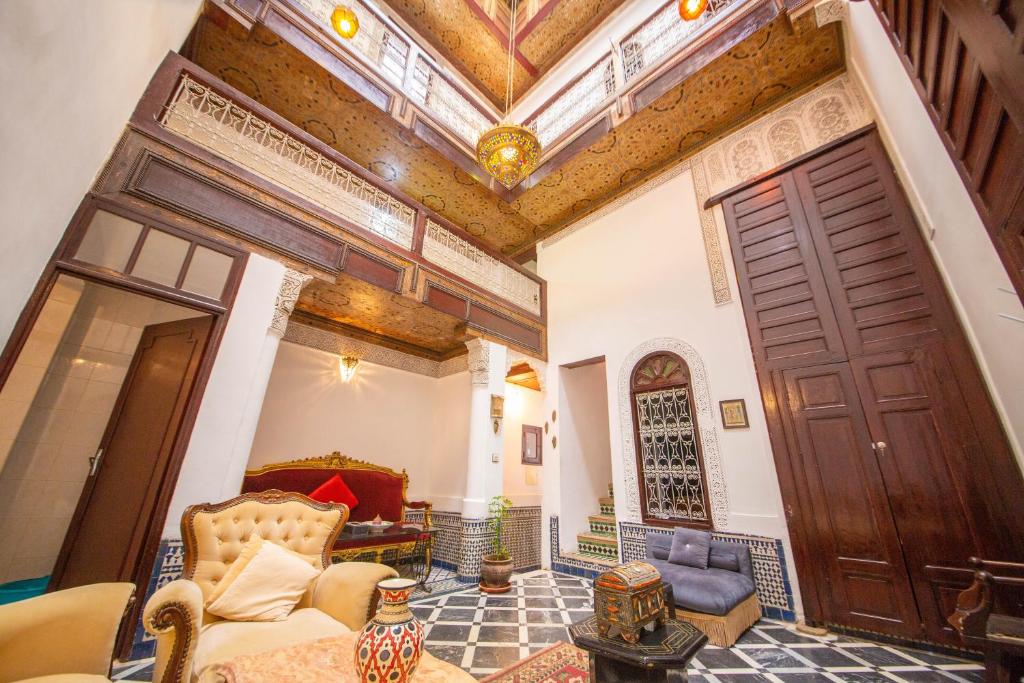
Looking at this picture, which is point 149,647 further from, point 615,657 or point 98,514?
point 615,657

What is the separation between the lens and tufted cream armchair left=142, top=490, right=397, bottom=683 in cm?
140

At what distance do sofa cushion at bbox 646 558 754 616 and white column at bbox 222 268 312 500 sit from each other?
3322mm

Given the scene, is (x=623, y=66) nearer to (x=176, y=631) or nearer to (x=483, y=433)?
(x=483, y=433)

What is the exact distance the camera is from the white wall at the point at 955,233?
2.30 meters

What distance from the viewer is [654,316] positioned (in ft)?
15.8

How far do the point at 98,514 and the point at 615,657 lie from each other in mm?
3523

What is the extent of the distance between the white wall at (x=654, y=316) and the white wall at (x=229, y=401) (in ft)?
12.3

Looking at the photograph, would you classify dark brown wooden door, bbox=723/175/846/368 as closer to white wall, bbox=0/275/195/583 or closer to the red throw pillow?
the red throw pillow

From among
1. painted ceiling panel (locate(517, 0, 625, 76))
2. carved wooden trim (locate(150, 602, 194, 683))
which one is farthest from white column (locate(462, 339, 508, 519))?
painted ceiling panel (locate(517, 0, 625, 76))

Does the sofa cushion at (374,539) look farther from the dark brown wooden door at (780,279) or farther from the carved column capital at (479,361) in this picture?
the dark brown wooden door at (780,279)

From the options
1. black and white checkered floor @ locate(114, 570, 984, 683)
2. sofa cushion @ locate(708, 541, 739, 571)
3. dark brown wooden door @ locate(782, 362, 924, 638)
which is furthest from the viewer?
sofa cushion @ locate(708, 541, 739, 571)

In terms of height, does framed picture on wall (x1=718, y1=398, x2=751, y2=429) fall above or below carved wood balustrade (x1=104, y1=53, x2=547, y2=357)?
below

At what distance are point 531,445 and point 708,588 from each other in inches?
132

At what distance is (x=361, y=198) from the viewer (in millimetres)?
4062
